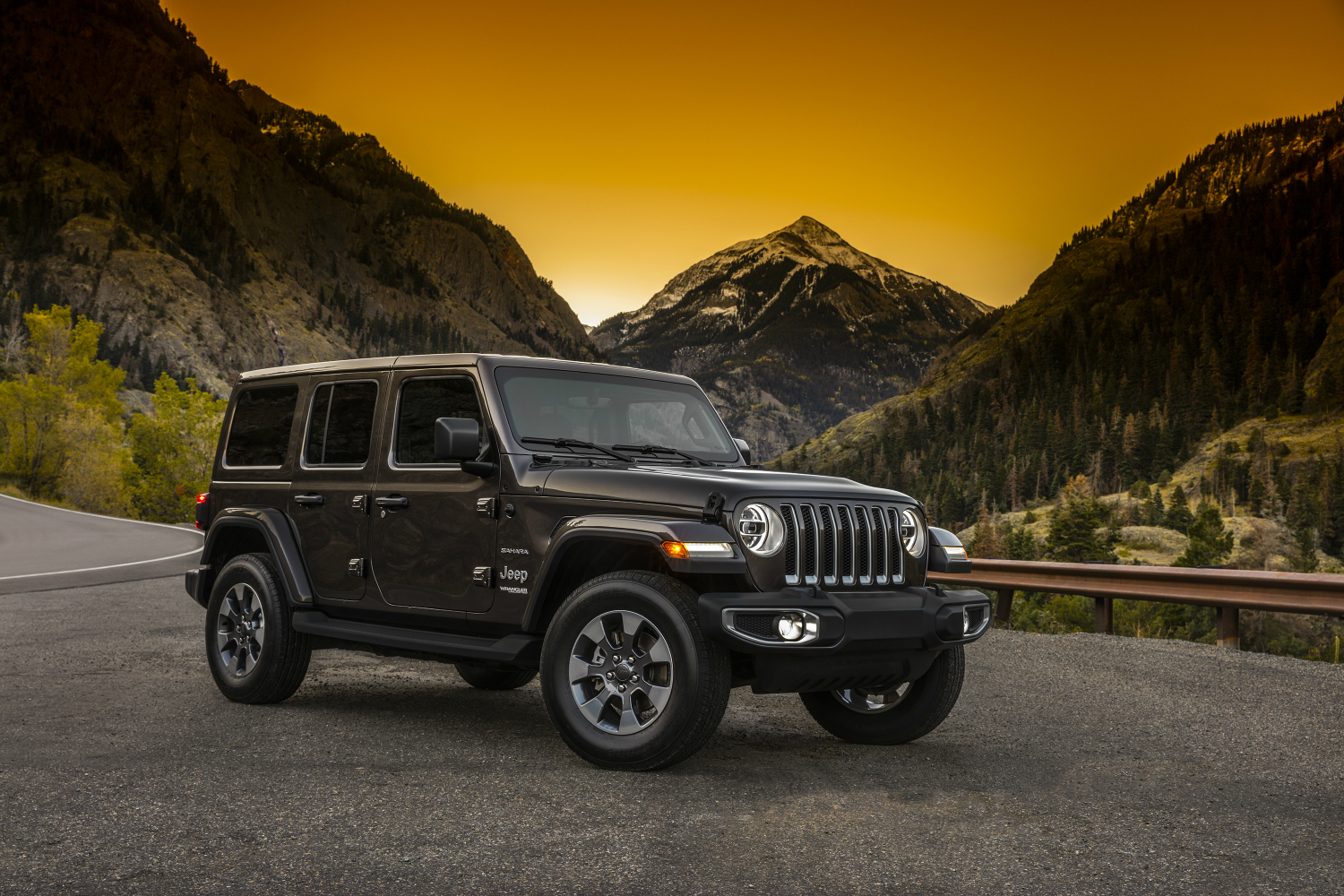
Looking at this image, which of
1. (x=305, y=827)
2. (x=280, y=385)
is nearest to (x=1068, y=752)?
(x=305, y=827)

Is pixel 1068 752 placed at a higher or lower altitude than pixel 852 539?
lower

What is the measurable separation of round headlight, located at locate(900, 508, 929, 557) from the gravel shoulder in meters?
1.12

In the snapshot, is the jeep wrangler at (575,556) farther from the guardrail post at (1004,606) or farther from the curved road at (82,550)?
the curved road at (82,550)

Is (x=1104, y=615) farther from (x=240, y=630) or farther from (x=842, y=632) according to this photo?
(x=240, y=630)

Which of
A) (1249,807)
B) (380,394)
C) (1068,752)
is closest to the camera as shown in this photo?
(1249,807)

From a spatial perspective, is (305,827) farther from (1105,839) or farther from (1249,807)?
(1249,807)

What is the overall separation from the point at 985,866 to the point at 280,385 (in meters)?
5.62

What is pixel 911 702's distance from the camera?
254 inches

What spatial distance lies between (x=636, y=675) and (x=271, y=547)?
9.97 feet

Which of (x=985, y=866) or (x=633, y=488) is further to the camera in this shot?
(x=633, y=488)

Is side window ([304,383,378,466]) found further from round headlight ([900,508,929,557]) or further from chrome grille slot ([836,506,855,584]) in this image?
round headlight ([900,508,929,557])

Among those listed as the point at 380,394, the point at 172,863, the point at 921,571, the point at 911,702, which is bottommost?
the point at 172,863

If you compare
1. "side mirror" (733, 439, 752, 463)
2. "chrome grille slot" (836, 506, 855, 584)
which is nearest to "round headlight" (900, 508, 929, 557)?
"chrome grille slot" (836, 506, 855, 584)

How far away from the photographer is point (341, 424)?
24.0ft
